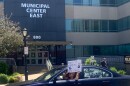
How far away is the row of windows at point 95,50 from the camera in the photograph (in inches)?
1941

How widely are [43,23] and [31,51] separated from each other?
13.8 feet

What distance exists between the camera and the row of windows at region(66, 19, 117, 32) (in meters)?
49.1

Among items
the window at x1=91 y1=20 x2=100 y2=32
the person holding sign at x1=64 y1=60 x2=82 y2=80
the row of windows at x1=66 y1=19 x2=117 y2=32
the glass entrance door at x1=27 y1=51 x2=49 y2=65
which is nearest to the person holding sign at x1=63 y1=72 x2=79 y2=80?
the person holding sign at x1=64 y1=60 x2=82 y2=80

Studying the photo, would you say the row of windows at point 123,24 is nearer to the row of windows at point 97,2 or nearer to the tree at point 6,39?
the row of windows at point 97,2

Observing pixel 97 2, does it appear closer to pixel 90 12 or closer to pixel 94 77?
pixel 90 12

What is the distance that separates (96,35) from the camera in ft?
166

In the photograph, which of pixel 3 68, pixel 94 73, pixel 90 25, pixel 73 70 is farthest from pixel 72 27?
pixel 73 70

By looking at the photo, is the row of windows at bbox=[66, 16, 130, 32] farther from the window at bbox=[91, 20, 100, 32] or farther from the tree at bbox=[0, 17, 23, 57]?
the tree at bbox=[0, 17, 23, 57]

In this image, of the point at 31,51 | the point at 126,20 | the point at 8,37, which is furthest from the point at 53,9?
the point at 8,37

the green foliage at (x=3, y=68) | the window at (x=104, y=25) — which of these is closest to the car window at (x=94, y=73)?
the green foliage at (x=3, y=68)

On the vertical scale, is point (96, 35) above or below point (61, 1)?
below

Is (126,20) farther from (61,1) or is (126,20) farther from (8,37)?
(8,37)

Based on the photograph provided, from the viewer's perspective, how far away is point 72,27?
161 ft

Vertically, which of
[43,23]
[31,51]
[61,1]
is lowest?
[31,51]
